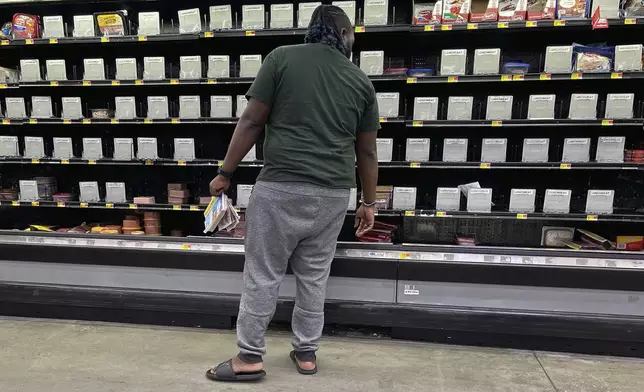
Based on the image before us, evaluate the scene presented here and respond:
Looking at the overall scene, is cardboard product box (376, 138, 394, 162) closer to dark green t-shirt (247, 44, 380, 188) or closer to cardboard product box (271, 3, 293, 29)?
dark green t-shirt (247, 44, 380, 188)

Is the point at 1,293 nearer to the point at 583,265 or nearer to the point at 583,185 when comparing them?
the point at 583,265

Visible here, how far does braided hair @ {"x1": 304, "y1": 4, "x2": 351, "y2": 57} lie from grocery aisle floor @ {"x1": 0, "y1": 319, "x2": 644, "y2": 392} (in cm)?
172

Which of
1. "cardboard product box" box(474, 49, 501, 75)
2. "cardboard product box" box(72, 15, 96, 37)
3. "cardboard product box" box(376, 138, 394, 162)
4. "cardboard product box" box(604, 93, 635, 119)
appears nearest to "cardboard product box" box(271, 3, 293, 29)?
"cardboard product box" box(376, 138, 394, 162)

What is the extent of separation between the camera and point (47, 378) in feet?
6.81

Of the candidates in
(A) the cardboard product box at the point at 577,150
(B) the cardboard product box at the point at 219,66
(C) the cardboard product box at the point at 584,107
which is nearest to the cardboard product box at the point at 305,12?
(B) the cardboard product box at the point at 219,66

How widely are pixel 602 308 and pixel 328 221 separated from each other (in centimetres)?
187

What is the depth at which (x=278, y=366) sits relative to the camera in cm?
218

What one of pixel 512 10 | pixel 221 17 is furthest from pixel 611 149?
pixel 221 17

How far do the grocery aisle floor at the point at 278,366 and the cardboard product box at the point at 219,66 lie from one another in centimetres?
179

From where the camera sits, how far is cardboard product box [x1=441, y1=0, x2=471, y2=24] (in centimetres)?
250

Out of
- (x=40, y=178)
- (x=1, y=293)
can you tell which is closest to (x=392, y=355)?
(x=1, y=293)

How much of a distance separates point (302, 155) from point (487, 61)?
156 cm

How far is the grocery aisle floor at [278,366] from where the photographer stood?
2.03m

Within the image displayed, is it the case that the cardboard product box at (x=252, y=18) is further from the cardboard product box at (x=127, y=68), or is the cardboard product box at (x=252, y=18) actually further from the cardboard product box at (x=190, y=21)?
the cardboard product box at (x=127, y=68)
